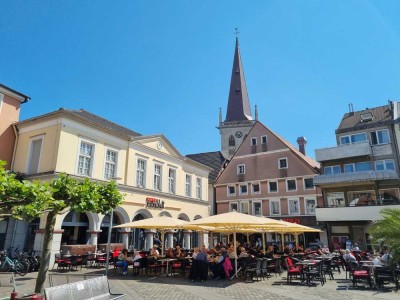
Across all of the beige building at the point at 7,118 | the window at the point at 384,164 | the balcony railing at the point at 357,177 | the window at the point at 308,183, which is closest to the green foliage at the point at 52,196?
the beige building at the point at 7,118

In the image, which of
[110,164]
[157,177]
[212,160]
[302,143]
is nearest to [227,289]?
[110,164]

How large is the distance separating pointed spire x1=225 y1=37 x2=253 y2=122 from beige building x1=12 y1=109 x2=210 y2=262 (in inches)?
1480

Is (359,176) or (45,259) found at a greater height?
(359,176)

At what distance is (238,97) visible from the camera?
68.8m

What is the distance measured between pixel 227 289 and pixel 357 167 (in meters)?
26.4

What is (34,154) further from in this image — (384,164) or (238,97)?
(238,97)

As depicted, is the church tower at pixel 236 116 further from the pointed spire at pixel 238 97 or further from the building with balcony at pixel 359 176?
the building with balcony at pixel 359 176

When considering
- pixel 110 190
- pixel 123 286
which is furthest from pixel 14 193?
pixel 123 286

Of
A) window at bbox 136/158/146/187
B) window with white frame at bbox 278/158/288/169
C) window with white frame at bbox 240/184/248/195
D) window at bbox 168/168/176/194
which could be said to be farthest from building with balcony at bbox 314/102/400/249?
window at bbox 136/158/146/187

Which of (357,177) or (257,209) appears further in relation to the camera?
(257,209)

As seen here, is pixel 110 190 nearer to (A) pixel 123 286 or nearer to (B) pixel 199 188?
(A) pixel 123 286

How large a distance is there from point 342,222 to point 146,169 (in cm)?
2016

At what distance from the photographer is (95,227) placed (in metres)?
20.2

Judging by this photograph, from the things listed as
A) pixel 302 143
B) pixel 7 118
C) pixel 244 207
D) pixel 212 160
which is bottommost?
pixel 244 207
